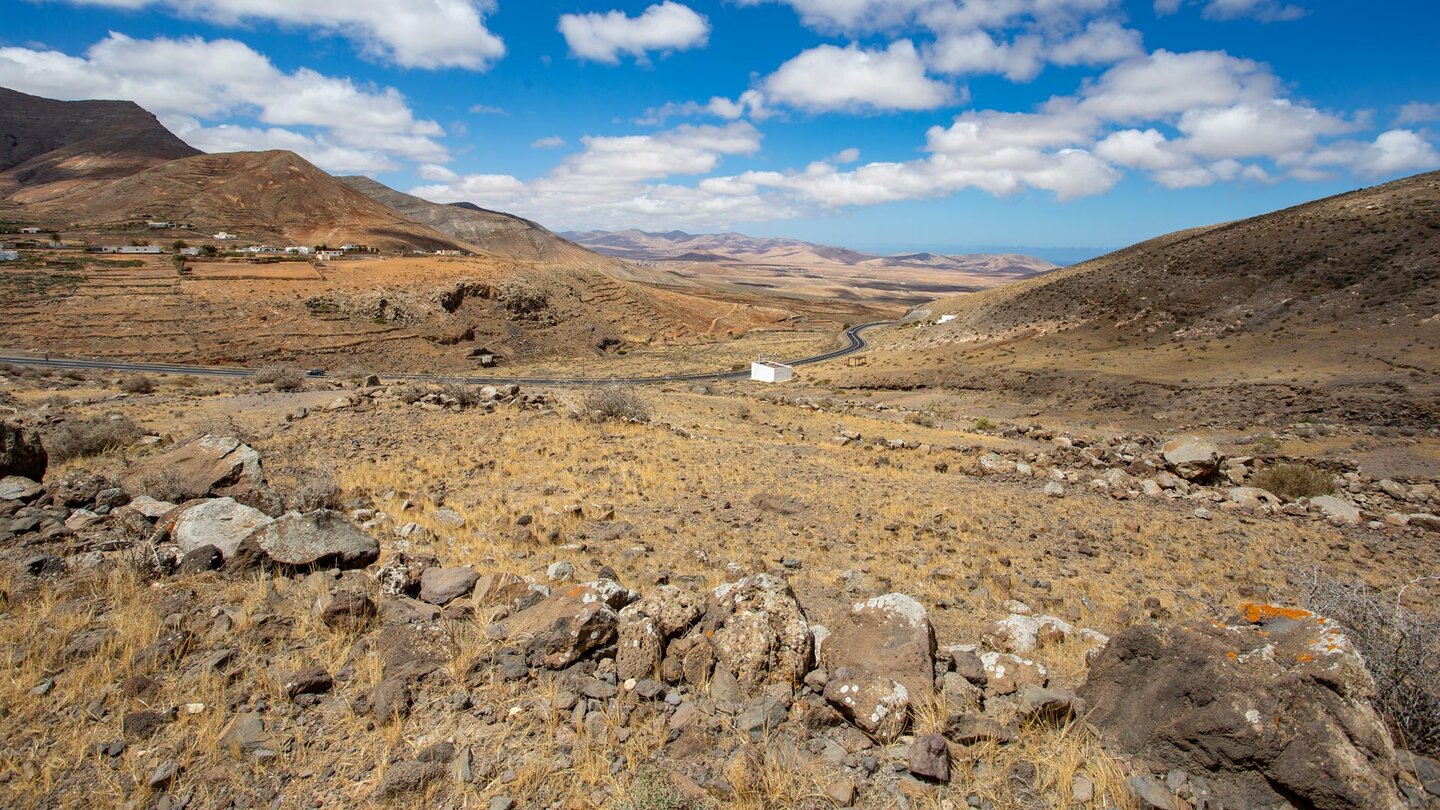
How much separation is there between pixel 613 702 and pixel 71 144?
203 meters

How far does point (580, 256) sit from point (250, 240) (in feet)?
323

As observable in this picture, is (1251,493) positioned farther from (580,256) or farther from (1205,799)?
(580,256)

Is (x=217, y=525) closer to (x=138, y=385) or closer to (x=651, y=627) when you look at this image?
(x=651, y=627)

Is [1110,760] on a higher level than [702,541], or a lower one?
higher

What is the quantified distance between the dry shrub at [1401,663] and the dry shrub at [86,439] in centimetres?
1912

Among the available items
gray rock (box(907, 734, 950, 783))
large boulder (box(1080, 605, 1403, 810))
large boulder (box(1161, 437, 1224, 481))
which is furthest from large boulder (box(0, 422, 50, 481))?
large boulder (box(1161, 437, 1224, 481))

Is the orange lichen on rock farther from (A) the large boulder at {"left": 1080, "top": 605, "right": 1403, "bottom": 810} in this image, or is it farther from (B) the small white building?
(B) the small white building

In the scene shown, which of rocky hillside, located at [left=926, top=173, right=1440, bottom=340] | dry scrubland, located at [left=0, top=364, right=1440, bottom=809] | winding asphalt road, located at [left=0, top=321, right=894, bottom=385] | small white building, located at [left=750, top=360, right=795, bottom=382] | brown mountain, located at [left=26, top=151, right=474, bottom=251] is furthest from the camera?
brown mountain, located at [left=26, top=151, right=474, bottom=251]

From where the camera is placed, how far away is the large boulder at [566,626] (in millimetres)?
4805

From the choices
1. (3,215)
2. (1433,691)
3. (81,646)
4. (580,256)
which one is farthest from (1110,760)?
(580,256)

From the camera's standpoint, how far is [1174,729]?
3869 mm

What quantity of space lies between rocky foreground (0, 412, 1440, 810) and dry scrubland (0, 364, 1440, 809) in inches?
1.1

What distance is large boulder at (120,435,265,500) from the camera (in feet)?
26.7

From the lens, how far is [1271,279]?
4366 cm
